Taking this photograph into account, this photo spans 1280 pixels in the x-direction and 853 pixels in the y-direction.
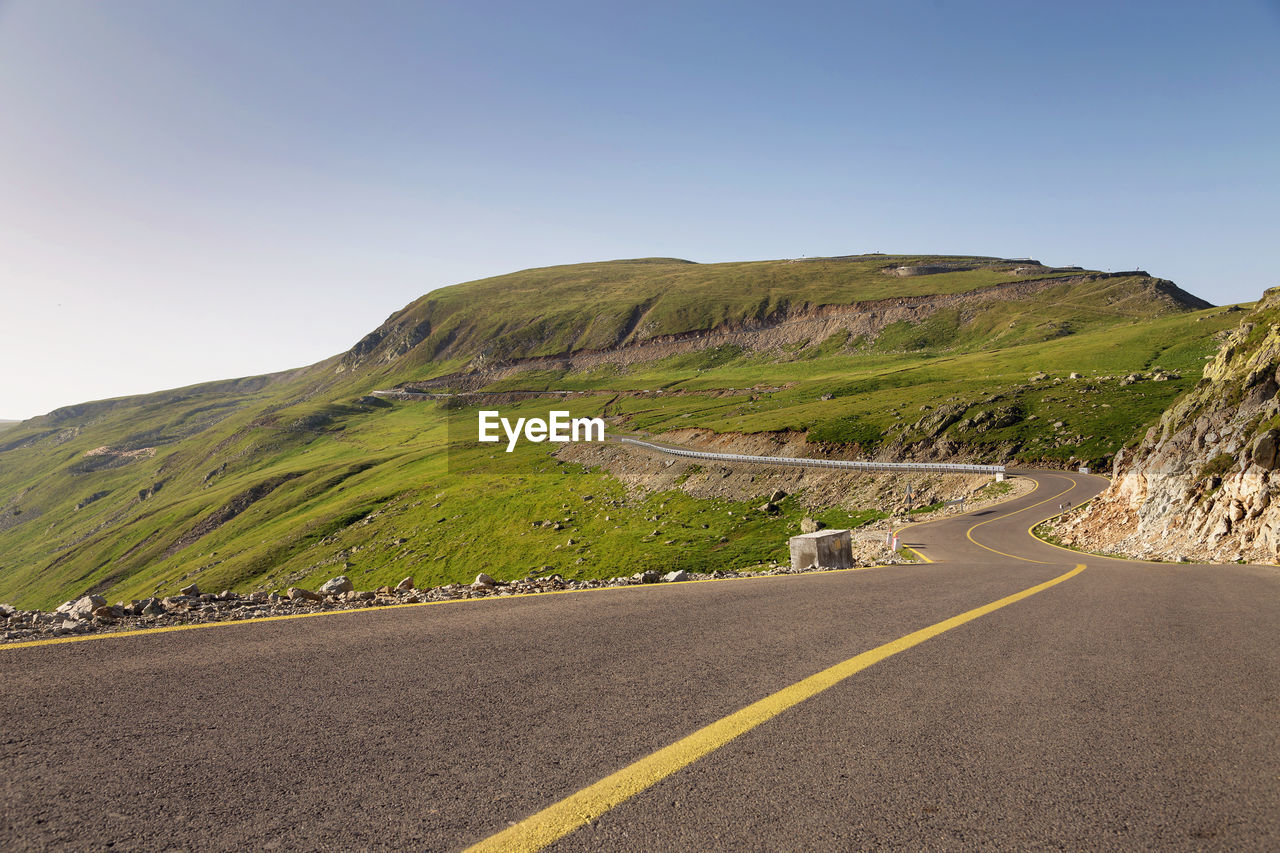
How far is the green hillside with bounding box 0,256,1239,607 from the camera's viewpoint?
5353 centimetres

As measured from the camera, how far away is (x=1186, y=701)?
222 inches

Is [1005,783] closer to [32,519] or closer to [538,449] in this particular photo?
[538,449]

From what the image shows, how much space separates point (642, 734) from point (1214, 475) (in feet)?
89.1

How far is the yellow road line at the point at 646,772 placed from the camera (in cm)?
336

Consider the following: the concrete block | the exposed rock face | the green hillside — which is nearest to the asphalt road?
the concrete block

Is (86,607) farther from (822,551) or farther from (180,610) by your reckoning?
(822,551)

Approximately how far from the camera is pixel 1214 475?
72.3ft

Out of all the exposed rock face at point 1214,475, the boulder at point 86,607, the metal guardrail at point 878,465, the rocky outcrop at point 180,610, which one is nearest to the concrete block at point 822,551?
the rocky outcrop at point 180,610

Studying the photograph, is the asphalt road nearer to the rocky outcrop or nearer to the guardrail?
the rocky outcrop

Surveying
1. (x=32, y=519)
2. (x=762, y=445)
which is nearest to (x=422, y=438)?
(x=762, y=445)

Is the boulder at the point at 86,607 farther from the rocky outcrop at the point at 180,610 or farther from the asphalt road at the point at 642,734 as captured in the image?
the asphalt road at the point at 642,734

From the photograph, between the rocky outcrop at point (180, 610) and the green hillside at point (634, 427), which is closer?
the rocky outcrop at point (180, 610)

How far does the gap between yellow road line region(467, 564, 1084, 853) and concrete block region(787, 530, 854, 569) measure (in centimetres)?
1130

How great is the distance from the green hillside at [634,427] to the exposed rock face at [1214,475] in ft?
58.6
